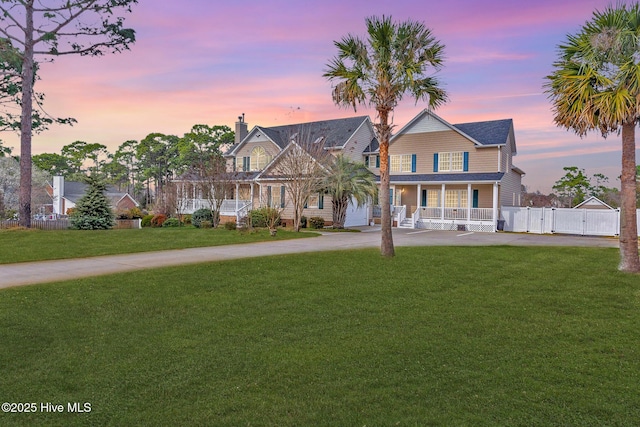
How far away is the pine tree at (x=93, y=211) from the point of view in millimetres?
21781

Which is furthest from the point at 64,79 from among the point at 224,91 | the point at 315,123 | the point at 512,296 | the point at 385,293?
the point at 512,296

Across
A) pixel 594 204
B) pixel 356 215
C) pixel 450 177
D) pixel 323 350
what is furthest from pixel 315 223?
pixel 323 350

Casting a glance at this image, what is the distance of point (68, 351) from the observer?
5.00 m

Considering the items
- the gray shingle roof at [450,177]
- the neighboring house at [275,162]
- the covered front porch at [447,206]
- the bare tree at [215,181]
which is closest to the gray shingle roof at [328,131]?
the neighboring house at [275,162]

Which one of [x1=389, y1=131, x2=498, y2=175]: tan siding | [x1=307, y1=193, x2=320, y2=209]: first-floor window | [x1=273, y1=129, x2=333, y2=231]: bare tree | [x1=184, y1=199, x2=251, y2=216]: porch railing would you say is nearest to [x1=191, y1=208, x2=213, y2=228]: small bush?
[x1=184, y1=199, x2=251, y2=216]: porch railing

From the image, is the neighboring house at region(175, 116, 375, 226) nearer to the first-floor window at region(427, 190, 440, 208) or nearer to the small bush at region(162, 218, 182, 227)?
the small bush at region(162, 218, 182, 227)

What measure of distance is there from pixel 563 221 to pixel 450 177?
290 inches

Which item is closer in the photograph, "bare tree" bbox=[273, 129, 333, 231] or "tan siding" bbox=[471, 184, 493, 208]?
"bare tree" bbox=[273, 129, 333, 231]

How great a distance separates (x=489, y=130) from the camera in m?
28.3

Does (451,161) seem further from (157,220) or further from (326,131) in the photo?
(157,220)

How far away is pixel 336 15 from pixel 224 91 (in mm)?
9009

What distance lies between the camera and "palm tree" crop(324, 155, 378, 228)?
23.6 metres

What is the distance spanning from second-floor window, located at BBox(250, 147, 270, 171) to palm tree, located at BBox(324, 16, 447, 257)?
66.5 feet

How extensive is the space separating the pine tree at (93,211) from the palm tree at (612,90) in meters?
22.4
